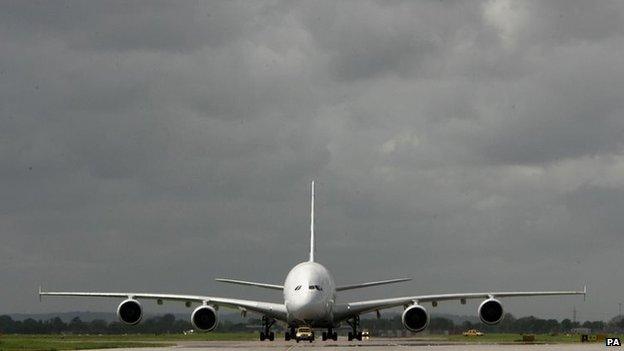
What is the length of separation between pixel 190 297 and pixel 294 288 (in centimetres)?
688

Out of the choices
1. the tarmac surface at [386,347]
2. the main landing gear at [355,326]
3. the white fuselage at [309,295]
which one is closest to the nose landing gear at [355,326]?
the main landing gear at [355,326]

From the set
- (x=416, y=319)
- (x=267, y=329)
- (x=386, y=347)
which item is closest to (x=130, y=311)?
(x=267, y=329)

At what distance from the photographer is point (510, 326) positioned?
373ft

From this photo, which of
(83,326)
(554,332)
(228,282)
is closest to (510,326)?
(554,332)

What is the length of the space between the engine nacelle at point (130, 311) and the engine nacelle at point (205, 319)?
10.2ft

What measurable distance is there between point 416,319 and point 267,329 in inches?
399

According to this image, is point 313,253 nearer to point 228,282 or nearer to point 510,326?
point 228,282

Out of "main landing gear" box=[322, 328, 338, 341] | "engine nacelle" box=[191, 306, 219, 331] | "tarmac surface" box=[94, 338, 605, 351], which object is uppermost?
"engine nacelle" box=[191, 306, 219, 331]

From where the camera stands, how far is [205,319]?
5762cm

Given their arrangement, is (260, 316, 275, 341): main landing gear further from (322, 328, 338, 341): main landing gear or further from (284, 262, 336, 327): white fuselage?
(284, 262, 336, 327): white fuselage

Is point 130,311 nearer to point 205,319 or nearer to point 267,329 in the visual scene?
point 205,319

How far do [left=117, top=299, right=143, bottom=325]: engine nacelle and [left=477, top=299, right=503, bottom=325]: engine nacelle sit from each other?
19429mm

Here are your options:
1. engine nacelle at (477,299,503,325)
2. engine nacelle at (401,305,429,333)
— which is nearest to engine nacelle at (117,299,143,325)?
engine nacelle at (401,305,429,333)

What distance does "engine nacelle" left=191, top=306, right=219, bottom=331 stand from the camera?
A: 5750 centimetres
